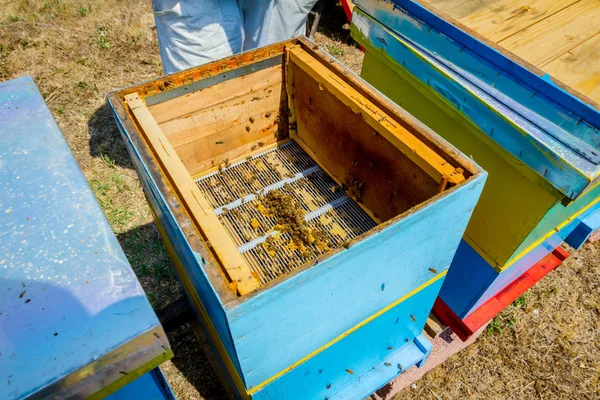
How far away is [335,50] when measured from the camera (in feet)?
15.4

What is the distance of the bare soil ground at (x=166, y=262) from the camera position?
2426mm

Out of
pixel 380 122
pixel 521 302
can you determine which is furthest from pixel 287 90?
pixel 521 302

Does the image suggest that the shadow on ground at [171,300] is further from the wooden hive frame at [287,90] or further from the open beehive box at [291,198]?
the wooden hive frame at [287,90]

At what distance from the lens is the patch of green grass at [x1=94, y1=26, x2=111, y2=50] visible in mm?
4578

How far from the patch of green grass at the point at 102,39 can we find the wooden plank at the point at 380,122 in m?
3.52

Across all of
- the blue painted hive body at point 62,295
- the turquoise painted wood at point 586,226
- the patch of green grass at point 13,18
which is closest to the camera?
the blue painted hive body at point 62,295

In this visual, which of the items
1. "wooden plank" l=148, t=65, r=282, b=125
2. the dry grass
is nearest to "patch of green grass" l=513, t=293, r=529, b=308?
the dry grass

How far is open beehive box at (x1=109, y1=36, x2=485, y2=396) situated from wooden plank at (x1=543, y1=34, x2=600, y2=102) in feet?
1.67

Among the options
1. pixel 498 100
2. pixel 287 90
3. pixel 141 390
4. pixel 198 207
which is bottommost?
pixel 141 390

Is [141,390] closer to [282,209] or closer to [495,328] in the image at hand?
[282,209]

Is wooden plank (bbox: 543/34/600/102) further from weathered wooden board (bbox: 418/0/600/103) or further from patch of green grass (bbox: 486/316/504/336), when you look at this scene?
patch of green grass (bbox: 486/316/504/336)

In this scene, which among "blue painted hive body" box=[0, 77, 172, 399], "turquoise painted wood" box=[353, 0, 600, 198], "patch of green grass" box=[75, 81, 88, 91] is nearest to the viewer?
"blue painted hive body" box=[0, 77, 172, 399]

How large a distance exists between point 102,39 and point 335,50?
104 inches

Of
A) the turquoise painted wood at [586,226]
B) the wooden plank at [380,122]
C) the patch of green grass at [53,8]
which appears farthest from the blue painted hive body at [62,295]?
the patch of green grass at [53,8]
